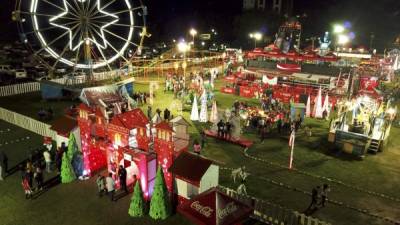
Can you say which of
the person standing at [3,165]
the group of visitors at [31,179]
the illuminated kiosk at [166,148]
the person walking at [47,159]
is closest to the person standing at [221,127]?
the illuminated kiosk at [166,148]

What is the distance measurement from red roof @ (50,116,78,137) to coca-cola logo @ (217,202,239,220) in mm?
9389

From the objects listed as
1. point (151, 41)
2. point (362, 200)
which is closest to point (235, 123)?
point (362, 200)

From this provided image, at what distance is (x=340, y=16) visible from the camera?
96938mm

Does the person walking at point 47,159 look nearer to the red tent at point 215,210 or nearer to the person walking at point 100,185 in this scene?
the person walking at point 100,185

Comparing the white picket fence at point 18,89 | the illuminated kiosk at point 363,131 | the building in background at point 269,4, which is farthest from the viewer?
the building in background at point 269,4

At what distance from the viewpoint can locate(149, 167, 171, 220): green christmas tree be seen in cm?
1211

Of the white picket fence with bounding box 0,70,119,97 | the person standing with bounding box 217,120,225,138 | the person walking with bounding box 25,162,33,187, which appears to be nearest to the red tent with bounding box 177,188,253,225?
the person walking with bounding box 25,162,33,187

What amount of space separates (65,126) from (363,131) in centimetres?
1682

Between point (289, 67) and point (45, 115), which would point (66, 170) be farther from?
point (289, 67)

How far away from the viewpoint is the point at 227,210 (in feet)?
31.6

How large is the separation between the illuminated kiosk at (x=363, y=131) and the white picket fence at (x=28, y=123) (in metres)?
16.9

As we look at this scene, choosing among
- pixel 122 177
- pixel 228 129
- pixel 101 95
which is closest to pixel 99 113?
pixel 122 177

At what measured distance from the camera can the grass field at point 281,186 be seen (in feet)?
42.5

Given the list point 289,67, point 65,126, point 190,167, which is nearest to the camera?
point 190,167
